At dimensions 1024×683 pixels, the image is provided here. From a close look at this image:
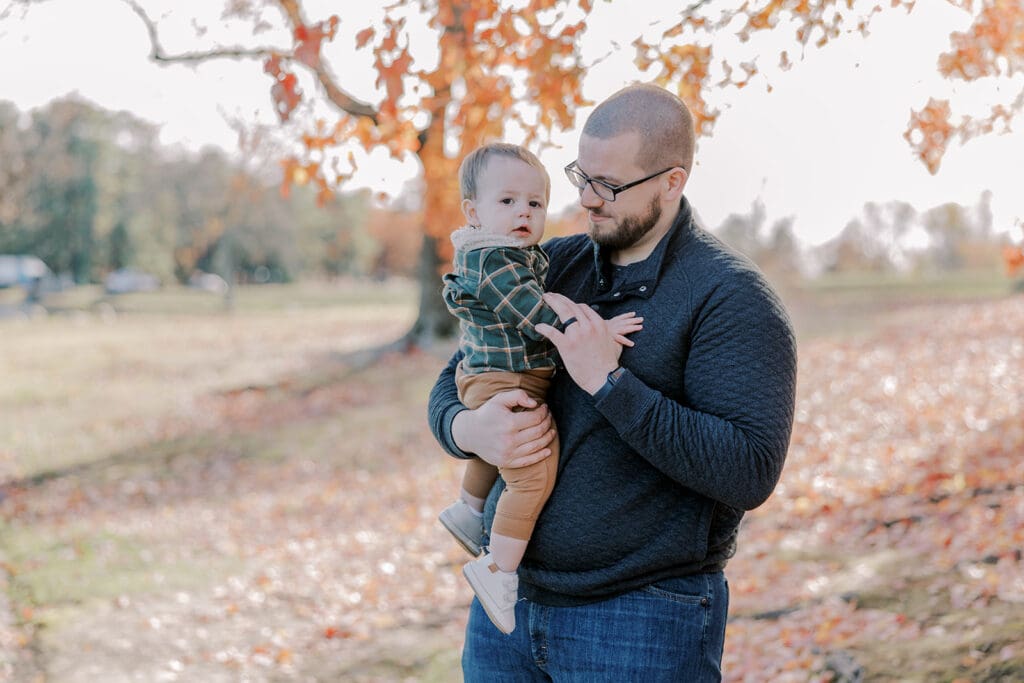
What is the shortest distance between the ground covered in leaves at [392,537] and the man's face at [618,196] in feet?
10.0

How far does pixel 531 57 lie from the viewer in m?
4.68

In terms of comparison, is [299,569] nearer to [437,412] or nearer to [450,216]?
[450,216]

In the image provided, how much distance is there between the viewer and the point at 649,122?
225 centimetres

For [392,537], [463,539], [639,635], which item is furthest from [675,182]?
[392,537]

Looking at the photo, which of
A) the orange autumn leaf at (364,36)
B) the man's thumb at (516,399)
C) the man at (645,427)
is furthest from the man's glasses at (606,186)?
the orange autumn leaf at (364,36)

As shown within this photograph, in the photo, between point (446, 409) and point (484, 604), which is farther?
point (446, 409)

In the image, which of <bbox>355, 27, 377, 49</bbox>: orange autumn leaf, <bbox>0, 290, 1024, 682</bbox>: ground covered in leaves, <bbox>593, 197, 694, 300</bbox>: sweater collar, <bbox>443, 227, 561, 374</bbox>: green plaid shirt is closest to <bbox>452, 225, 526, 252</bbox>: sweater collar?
<bbox>443, 227, 561, 374</bbox>: green plaid shirt

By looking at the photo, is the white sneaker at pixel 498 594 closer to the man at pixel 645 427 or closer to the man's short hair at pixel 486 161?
the man at pixel 645 427

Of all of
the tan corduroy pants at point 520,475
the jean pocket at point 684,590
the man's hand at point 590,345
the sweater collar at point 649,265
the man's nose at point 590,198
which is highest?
the man's nose at point 590,198

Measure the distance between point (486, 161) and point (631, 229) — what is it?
0.52 metres

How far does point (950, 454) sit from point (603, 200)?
7.54 m

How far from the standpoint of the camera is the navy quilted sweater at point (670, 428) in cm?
212

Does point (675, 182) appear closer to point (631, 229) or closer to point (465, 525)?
point (631, 229)

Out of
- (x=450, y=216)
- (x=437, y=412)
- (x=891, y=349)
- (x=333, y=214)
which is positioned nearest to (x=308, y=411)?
(x=450, y=216)
